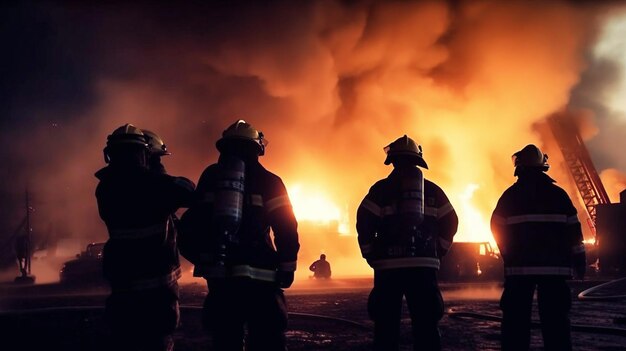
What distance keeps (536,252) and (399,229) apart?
1.32 m

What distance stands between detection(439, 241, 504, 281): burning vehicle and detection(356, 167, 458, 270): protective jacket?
13804 mm

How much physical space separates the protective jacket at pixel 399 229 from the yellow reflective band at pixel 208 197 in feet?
4.70

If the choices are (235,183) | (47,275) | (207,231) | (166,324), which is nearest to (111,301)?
(166,324)

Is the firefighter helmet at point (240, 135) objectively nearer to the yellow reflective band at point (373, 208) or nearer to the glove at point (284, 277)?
the glove at point (284, 277)

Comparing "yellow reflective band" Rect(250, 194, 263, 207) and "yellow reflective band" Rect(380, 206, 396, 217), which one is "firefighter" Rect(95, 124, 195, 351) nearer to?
"yellow reflective band" Rect(250, 194, 263, 207)

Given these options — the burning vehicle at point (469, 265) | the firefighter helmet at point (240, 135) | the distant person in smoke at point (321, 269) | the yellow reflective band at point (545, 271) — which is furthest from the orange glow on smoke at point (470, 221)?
the firefighter helmet at point (240, 135)

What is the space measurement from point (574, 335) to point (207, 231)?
476 cm

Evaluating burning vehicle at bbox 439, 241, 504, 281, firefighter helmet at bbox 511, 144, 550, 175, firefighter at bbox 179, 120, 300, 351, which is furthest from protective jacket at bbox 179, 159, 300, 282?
burning vehicle at bbox 439, 241, 504, 281

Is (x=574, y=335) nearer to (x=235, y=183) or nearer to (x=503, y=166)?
(x=235, y=183)

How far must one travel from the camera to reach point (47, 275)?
2964cm

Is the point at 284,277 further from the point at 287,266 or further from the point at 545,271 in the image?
the point at 545,271

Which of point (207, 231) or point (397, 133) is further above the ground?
point (397, 133)

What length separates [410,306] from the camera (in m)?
4.09

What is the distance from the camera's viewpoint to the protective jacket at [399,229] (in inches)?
163
